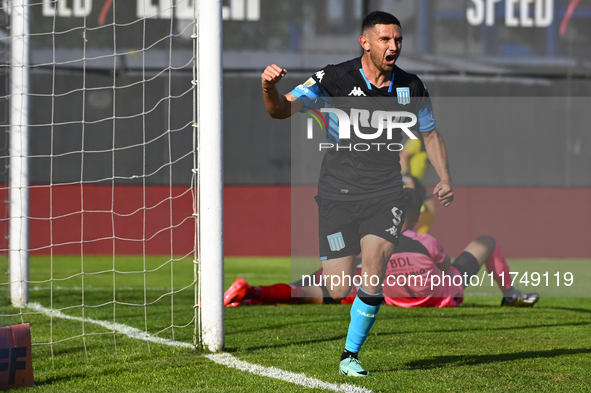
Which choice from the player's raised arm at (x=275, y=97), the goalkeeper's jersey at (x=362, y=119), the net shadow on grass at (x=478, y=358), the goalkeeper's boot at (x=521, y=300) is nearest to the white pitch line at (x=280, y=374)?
the net shadow on grass at (x=478, y=358)

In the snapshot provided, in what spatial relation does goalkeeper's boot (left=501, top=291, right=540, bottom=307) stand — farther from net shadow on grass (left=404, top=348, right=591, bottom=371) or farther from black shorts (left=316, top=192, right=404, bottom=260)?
black shorts (left=316, top=192, right=404, bottom=260)

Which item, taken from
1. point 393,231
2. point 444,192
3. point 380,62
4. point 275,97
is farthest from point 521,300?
point 275,97

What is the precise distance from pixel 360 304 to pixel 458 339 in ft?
4.30

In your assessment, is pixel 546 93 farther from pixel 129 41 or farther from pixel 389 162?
pixel 389 162

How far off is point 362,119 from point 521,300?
135 inches

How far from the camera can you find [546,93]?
50.7 ft

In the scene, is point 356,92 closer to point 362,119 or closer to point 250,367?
point 362,119

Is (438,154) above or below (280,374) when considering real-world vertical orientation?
above

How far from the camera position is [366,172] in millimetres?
3859

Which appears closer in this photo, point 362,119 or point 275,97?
point 275,97

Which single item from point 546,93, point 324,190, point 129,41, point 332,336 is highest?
point 129,41

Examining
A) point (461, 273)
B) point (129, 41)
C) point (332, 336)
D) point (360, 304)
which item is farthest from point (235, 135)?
point (360, 304)

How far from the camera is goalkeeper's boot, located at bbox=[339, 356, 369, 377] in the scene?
3332 mm

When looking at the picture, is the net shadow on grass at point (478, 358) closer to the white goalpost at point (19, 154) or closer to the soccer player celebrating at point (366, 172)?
the soccer player celebrating at point (366, 172)
